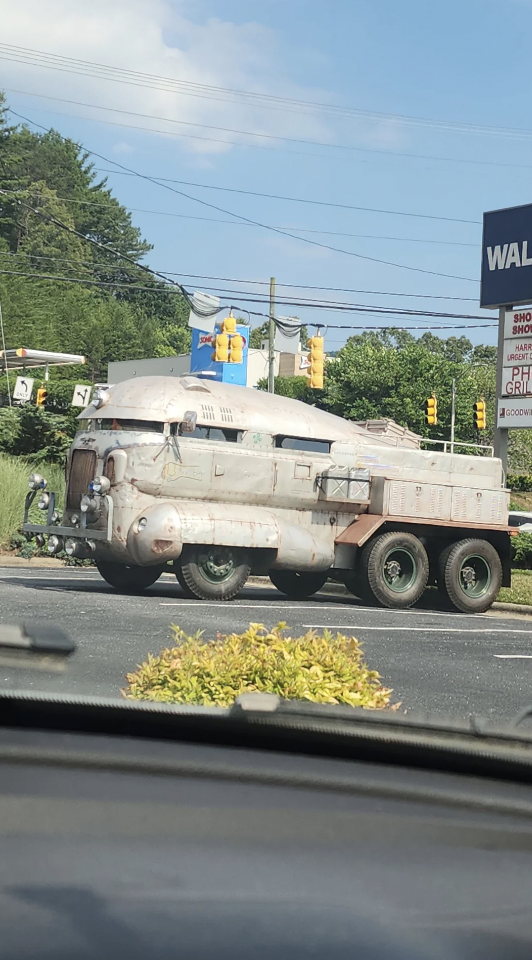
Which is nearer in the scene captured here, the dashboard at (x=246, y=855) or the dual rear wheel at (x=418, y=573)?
the dashboard at (x=246, y=855)

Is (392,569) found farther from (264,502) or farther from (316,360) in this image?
(316,360)

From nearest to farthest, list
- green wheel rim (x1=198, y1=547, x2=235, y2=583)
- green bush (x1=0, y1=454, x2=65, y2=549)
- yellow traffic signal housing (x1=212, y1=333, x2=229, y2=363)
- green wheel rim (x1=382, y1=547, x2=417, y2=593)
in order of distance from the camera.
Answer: green wheel rim (x1=198, y1=547, x2=235, y2=583)
green wheel rim (x1=382, y1=547, x2=417, y2=593)
green bush (x1=0, y1=454, x2=65, y2=549)
yellow traffic signal housing (x1=212, y1=333, x2=229, y2=363)

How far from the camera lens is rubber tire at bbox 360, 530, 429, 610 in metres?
14.7

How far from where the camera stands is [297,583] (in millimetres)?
16250

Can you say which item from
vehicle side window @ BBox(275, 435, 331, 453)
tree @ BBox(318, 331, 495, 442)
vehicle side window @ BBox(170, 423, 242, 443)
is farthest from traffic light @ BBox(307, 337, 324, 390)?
tree @ BBox(318, 331, 495, 442)

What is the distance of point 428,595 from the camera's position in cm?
1650

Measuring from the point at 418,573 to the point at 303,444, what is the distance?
2.45 m

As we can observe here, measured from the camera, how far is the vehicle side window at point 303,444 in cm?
1452

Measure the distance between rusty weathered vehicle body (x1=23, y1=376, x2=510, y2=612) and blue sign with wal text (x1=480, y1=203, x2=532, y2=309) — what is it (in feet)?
17.8

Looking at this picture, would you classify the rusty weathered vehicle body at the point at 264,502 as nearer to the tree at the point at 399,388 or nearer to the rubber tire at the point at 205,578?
the rubber tire at the point at 205,578

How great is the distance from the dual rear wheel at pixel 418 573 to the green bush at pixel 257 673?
997cm

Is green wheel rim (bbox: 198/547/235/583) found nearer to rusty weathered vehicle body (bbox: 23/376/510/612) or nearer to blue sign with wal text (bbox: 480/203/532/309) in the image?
rusty weathered vehicle body (bbox: 23/376/510/612)

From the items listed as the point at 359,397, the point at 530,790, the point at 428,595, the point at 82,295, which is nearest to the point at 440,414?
the point at 359,397

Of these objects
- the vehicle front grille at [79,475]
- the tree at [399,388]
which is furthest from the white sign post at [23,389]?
the tree at [399,388]
